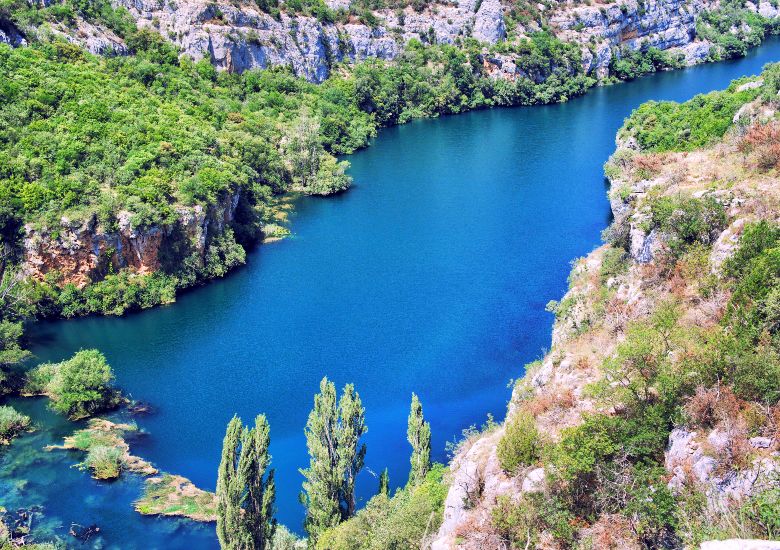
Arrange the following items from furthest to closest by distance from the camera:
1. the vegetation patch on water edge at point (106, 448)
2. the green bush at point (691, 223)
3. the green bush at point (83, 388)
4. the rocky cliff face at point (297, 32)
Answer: the rocky cliff face at point (297, 32)
the green bush at point (83, 388)
the vegetation patch on water edge at point (106, 448)
the green bush at point (691, 223)

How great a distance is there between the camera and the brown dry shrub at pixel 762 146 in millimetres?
29172

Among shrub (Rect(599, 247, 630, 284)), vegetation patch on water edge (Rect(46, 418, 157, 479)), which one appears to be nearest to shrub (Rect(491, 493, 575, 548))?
shrub (Rect(599, 247, 630, 284))

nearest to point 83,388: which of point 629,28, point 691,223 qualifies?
point 691,223

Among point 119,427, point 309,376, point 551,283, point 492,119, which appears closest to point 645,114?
point 551,283

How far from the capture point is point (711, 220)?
27297mm

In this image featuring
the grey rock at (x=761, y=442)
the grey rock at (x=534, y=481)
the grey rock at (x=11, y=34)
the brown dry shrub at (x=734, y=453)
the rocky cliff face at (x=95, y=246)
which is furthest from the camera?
the grey rock at (x=11, y=34)

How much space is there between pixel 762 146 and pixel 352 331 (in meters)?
27.7

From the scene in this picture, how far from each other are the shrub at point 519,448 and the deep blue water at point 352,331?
611 inches

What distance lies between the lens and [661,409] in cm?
2034

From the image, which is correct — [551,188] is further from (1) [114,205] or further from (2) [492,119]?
(1) [114,205]

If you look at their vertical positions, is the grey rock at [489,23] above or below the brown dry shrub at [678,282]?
above

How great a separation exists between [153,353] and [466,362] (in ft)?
70.6

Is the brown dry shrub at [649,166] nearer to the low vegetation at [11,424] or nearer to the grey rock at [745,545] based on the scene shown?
the grey rock at [745,545]

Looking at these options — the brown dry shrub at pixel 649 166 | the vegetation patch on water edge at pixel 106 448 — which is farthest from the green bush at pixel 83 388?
the brown dry shrub at pixel 649 166
